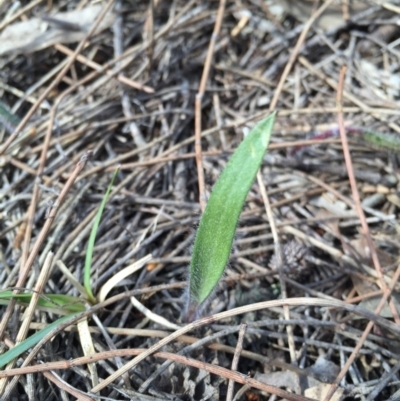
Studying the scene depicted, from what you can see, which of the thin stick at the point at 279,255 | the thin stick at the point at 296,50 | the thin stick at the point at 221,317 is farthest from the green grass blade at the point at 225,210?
the thin stick at the point at 296,50

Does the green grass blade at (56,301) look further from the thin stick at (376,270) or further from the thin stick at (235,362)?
the thin stick at (376,270)

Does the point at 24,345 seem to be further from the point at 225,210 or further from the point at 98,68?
the point at 98,68

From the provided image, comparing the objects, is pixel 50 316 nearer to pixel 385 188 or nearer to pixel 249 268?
pixel 249 268

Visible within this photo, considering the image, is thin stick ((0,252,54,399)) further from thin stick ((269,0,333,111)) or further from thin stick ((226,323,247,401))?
Result: thin stick ((269,0,333,111))

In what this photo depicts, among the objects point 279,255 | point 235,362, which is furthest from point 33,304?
point 279,255

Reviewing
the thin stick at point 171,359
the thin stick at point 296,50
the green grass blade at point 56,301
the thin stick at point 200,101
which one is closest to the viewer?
the thin stick at point 171,359

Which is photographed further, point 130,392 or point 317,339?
point 317,339

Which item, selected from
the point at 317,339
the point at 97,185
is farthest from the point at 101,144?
the point at 317,339

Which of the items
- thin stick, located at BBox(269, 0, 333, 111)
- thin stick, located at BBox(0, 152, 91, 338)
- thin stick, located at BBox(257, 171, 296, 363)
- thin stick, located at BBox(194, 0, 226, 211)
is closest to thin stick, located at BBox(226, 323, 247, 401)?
thin stick, located at BBox(257, 171, 296, 363)
